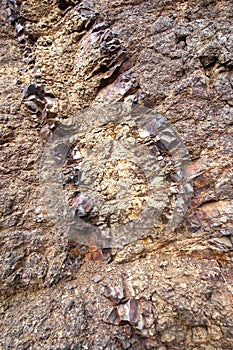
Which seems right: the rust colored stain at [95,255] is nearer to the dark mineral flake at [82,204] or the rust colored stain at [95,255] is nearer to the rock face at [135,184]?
the rock face at [135,184]

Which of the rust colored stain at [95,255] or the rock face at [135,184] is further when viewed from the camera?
the rust colored stain at [95,255]

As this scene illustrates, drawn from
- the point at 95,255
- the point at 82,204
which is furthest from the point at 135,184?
the point at 95,255

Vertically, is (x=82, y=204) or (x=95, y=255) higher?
(x=82, y=204)

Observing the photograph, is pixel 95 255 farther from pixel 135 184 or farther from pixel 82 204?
pixel 135 184

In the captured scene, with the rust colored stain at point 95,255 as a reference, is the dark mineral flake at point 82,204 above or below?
above

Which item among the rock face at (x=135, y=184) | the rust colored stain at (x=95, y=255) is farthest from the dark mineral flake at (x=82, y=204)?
the rust colored stain at (x=95, y=255)

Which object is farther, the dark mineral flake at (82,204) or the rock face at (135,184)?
the dark mineral flake at (82,204)

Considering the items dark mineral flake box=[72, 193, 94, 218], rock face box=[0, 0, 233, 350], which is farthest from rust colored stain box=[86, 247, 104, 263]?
dark mineral flake box=[72, 193, 94, 218]

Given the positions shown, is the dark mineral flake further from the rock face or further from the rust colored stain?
the rust colored stain

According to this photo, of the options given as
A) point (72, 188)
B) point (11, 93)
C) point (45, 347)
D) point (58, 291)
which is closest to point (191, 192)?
point (72, 188)
